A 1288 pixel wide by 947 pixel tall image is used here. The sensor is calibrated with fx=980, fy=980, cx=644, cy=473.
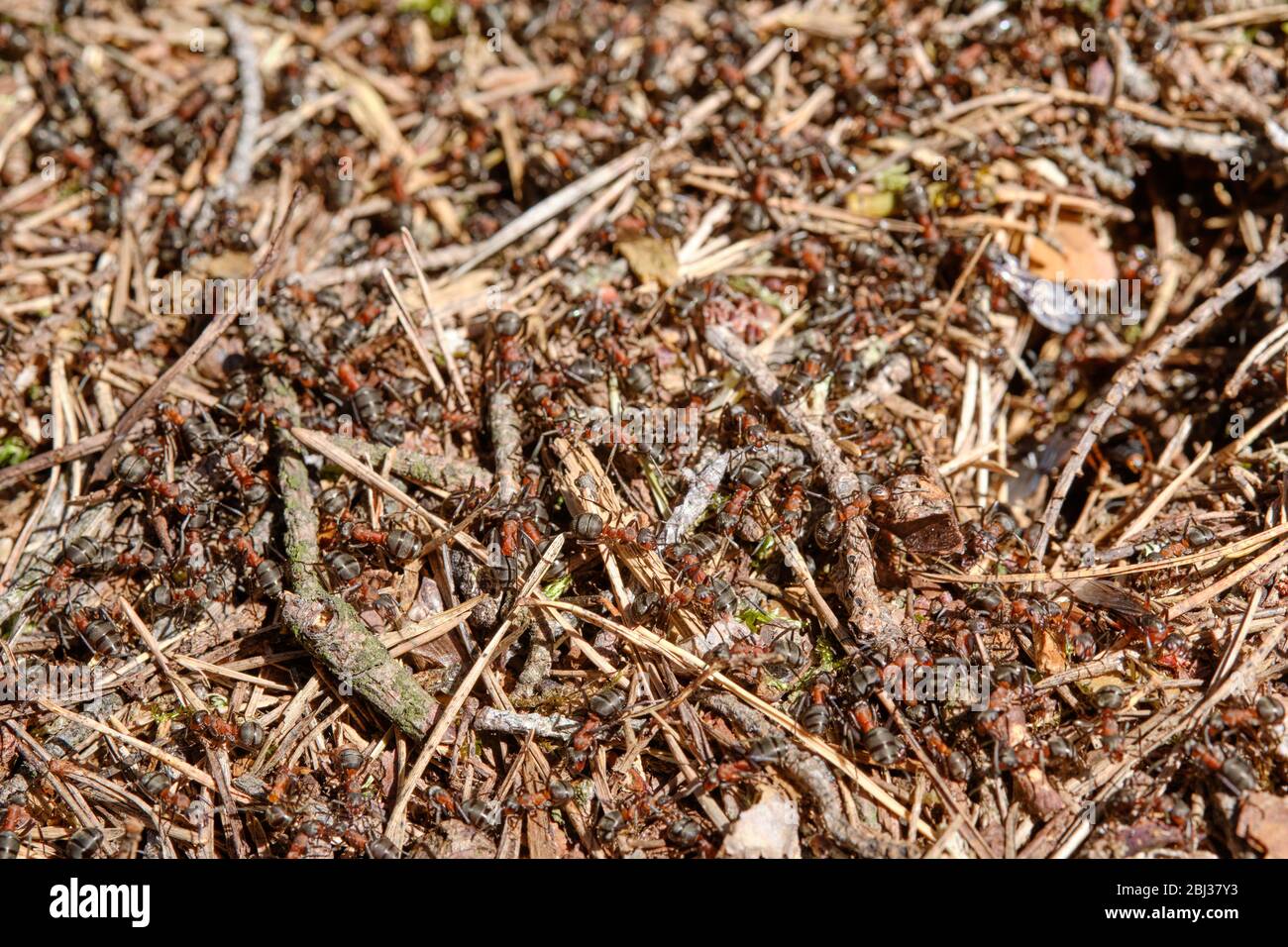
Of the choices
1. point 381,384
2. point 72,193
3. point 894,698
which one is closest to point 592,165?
point 381,384

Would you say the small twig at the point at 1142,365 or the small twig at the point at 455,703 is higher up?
the small twig at the point at 1142,365

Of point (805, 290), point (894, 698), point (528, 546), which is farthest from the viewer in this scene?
point (805, 290)

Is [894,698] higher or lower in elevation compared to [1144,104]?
lower

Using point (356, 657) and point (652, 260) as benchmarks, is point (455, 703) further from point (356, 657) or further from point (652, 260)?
point (652, 260)

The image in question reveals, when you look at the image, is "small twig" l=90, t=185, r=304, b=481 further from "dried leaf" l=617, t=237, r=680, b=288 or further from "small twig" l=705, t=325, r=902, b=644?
"small twig" l=705, t=325, r=902, b=644

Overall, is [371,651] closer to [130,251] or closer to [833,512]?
[833,512]

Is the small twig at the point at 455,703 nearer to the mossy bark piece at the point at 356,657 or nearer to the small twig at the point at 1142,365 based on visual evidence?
the mossy bark piece at the point at 356,657

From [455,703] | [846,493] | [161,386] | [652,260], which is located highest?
[652,260]

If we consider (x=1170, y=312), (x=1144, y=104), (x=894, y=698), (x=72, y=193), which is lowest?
(x=894, y=698)

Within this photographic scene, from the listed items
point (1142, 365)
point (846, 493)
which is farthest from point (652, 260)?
point (1142, 365)

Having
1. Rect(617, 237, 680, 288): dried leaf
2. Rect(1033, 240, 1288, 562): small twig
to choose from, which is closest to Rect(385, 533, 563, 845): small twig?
Rect(617, 237, 680, 288): dried leaf

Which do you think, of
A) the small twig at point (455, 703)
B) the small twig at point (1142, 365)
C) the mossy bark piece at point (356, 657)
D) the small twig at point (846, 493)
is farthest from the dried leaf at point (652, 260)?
A: the mossy bark piece at point (356, 657)
